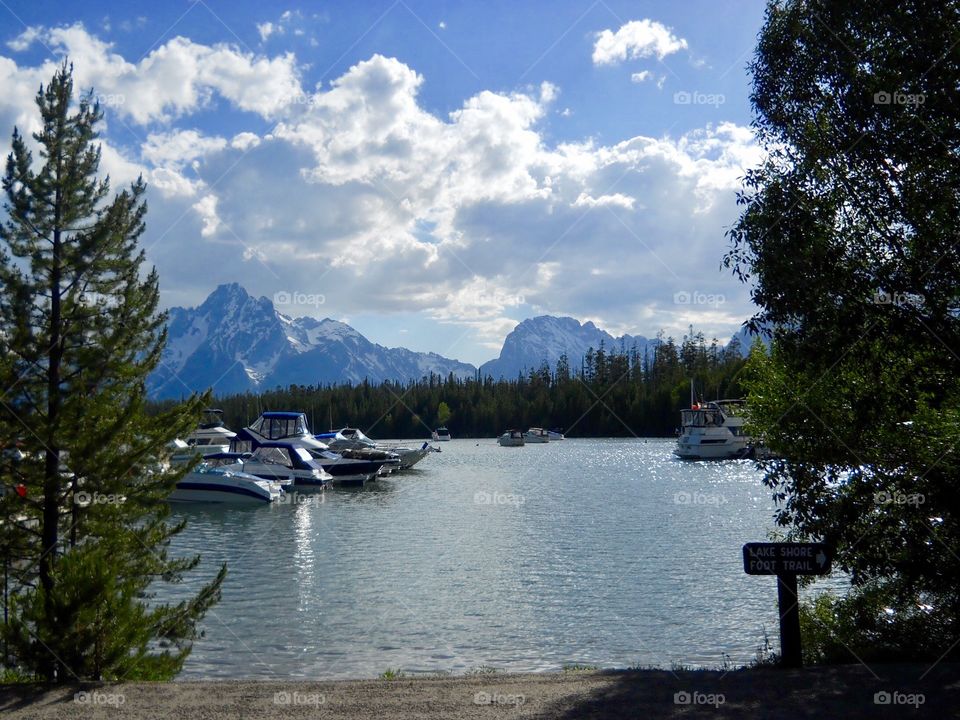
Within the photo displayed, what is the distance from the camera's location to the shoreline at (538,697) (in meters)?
8.27

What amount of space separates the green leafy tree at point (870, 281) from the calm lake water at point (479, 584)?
405 centimetres

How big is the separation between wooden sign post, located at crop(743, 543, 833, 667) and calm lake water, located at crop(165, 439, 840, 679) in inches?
206

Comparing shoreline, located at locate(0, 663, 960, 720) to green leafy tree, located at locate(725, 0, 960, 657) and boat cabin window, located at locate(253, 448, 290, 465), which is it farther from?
boat cabin window, located at locate(253, 448, 290, 465)

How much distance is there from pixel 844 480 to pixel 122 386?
12185mm

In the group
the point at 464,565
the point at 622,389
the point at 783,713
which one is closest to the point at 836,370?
the point at 783,713

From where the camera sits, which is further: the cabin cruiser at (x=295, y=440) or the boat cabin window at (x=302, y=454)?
the cabin cruiser at (x=295, y=440)

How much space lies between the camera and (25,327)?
12367 millimetres

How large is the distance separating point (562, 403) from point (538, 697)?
521ft

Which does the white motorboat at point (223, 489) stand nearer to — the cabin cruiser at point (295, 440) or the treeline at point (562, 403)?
the cabin cruiser at point (295, 440)

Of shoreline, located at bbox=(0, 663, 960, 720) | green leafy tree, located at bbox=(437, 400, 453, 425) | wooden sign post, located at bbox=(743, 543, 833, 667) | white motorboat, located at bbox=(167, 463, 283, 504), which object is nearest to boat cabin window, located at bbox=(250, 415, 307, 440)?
white motorboat, located at bbox=(167, 463, 283, 504)

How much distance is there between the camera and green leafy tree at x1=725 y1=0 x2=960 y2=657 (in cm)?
1084

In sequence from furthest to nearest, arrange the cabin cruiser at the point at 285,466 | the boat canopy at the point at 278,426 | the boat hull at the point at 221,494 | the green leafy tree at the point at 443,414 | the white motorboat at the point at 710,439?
the green leafy tree at the point at 443,414, the white motorboat at the point at 710,439, the boat canopy at the point at 278,426, the cabin cruiser at the point at 285,466, the boat hull at the point at 221,494

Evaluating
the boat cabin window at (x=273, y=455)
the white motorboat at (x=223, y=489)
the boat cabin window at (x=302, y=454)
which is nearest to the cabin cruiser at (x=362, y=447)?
the boat cabin window at (x=302, y=454)

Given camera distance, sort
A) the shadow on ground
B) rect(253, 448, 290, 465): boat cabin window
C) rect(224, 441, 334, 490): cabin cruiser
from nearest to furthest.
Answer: the shadow on ground
rect(224, 441, 334, 490): cabin cruiser
rect(253, 448, 290, 465): boat cabin window
